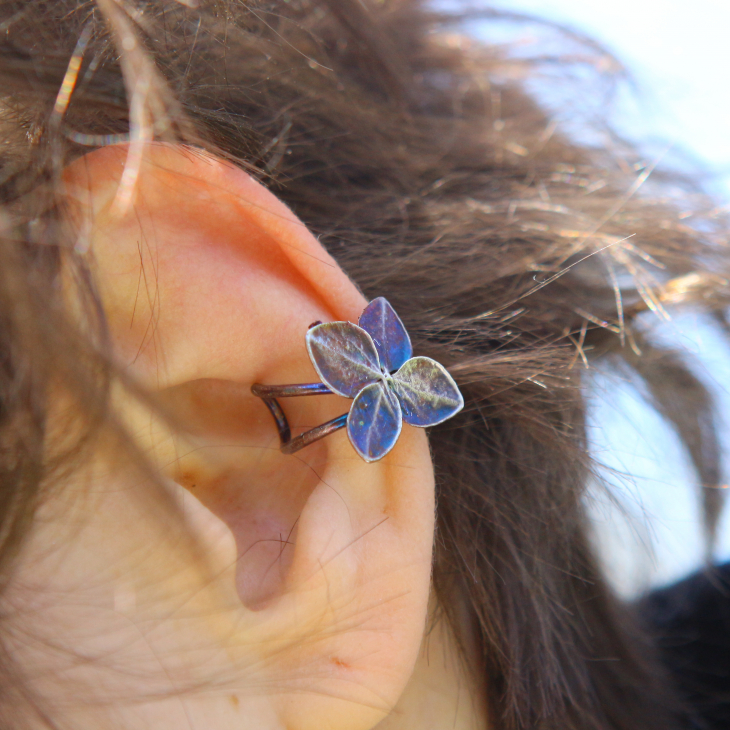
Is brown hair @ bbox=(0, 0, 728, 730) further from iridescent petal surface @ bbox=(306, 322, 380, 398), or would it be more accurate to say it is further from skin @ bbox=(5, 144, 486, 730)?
iridescent petal surface @ bbox=(306, 322, 380, 398)

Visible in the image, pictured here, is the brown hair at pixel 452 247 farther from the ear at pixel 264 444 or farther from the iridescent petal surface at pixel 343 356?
the iridescent petal surface at pixel 343 356

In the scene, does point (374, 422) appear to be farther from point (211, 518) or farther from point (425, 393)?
point (211, 518)

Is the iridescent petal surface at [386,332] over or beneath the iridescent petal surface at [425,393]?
over

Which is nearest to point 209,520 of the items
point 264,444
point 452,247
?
point 264,444

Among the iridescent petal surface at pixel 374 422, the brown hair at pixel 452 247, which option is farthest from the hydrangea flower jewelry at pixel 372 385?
the brown hair at pixel 452 247

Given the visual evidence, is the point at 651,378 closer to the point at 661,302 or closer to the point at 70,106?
the point at 661,302

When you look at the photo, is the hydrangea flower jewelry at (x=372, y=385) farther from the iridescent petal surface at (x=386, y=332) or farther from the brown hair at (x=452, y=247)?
the brown hair at (x=452, y=247)

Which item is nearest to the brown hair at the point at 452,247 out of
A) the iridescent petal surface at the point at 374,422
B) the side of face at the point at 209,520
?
the side of face at the point at 209,520

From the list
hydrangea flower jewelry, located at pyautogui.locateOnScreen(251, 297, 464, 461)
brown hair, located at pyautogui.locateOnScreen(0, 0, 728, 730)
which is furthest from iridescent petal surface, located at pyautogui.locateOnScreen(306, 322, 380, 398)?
brown hair, located at pyautogui.locateOnScreen(0, 0, 728, 730)
